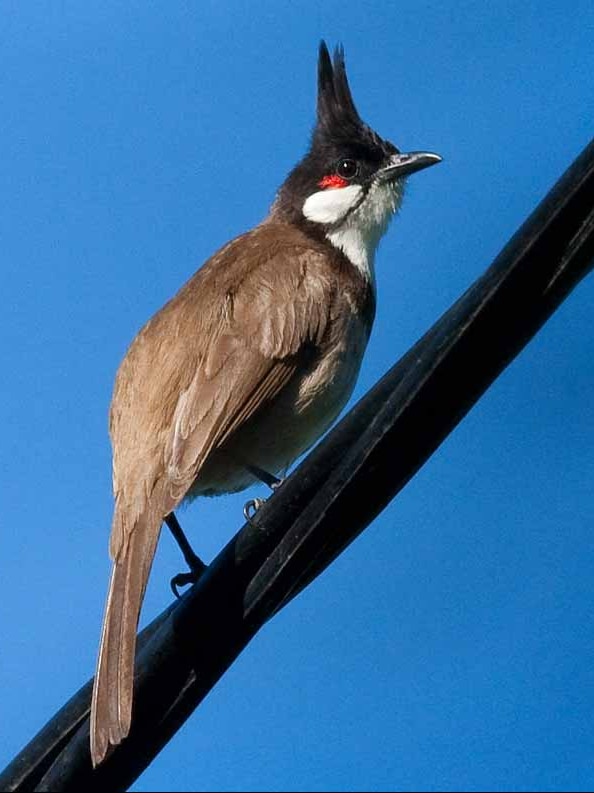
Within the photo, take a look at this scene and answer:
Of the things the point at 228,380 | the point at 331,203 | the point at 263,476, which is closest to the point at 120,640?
the point at 228,380

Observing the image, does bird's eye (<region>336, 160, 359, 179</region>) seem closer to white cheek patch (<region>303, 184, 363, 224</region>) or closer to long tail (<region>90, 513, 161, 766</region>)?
white cheek patch (<region>303, 184, 363, 224</region>)

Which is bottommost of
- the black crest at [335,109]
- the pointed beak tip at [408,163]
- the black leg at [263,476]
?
the black leg at [263,476]

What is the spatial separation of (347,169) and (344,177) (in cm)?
5

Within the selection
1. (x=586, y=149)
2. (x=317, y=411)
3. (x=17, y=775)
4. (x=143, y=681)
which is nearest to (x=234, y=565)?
(x=143, y=681)

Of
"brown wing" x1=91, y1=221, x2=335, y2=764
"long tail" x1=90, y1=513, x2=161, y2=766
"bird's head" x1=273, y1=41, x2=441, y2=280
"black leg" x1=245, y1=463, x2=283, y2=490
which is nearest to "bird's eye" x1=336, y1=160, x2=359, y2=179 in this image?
"bird's head" x1=273, y1=41, x2=441, y2=280

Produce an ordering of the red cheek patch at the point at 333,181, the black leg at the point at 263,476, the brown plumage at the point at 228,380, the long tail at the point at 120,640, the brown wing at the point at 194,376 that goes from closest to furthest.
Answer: the long tail at the point at 120,640 < the brown wing at the point at 194,376 < the brown plumage at the point at 228,380 < the black leg at the point at 263,476 < the red cheek patch at the point at 333,181

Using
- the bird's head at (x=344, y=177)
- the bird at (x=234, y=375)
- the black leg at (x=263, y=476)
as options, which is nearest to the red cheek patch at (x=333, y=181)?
the bird's head at (x=344, y=177)

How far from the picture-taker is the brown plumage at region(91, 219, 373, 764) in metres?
4.27

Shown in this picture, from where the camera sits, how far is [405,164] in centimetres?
590

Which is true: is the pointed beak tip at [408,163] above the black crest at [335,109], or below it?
below

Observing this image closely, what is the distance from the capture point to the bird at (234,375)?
13.9 feet

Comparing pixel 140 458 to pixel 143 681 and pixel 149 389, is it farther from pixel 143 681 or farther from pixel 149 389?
pixel 143 681

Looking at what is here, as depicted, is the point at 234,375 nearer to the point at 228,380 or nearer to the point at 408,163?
the point at 228,380

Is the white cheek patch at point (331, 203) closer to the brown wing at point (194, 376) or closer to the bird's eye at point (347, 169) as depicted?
the bird's eye at point (347, 169)
